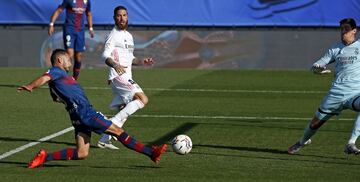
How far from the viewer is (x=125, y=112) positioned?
13508 millimetres

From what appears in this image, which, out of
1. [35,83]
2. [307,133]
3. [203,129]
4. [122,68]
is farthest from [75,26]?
[35,83]

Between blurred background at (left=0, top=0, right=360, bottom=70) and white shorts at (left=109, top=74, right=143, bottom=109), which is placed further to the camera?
blurred background at (left=0, top=0, right=360, bottom=70)

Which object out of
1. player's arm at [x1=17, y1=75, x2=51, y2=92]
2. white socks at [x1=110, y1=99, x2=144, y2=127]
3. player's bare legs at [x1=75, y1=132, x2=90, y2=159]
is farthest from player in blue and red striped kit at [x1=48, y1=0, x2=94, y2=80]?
player's arm at [x1=17, y1=75, x2=51, y2=92]

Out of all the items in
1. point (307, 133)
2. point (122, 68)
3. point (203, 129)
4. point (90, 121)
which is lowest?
point (203, 129)

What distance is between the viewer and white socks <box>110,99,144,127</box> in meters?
13.5

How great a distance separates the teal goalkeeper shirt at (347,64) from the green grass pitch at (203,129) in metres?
0.94

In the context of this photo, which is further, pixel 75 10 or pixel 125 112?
pixel 75 10

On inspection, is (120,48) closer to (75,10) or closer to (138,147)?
(138,147)

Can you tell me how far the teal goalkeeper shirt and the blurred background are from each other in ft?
50.8

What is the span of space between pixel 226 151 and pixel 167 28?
52.2 feet

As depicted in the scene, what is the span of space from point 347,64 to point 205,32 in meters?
15.9

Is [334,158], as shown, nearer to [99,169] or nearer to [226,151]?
[226,151]

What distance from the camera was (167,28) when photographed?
2877cm

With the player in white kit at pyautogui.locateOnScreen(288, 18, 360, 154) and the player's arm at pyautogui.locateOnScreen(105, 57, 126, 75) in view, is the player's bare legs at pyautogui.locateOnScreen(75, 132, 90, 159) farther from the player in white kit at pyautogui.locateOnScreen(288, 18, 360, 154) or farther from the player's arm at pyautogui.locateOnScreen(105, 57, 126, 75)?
the player in white kit at pyautogui.locateOnScreen(288, 18, 360, 154)
